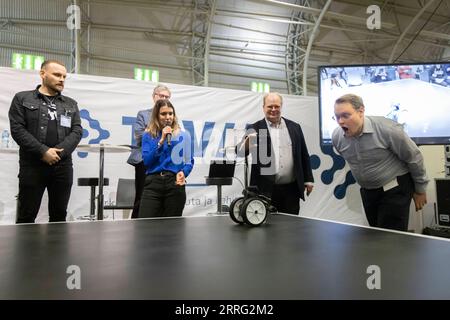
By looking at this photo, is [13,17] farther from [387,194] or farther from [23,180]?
[387,194]

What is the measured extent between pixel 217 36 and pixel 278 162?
6237 mm

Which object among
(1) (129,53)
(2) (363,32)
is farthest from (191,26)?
(2) (363,32)

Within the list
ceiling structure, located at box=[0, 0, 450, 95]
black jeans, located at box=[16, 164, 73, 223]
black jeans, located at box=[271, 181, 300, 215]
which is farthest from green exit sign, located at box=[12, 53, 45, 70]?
black jeans, located at box=[271, 181, 300, 215]

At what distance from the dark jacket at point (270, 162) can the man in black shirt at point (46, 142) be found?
104cm

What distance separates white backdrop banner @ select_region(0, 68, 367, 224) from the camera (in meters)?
2.96

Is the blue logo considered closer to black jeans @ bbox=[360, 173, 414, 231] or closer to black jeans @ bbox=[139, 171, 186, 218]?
black jeans @ bbox=[360, 173, 414, 231]

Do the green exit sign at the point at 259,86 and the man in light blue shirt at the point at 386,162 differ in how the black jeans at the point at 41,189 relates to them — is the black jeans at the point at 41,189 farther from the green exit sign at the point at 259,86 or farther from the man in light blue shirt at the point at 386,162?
the green exit sign at the point at 259,86

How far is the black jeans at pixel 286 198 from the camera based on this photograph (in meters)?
2.20

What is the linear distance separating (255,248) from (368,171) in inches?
41.0

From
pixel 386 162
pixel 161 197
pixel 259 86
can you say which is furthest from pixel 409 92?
pixel 259 86

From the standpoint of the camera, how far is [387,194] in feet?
5.21

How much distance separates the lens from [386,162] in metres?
1.59

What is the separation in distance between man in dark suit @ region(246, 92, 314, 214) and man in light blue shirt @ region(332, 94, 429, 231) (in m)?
0.60
